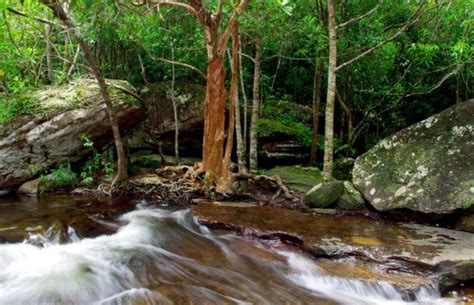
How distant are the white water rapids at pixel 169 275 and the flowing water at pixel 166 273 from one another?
1 cm

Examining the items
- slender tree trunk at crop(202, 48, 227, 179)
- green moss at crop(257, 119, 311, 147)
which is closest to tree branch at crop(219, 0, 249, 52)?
slender tree trunk at crop(202, 48, 227, 179)

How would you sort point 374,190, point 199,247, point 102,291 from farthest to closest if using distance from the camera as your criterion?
point 374,190
point 199,247
point 102,291

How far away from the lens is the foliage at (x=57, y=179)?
30.3 feet

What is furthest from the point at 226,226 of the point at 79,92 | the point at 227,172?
the point at 79,92

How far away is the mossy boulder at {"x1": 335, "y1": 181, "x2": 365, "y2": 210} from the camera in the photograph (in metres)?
7.45

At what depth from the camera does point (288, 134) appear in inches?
476

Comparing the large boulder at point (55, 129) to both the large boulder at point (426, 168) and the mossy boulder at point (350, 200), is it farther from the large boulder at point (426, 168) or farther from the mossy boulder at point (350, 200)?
the large boulder at point (426, 168)

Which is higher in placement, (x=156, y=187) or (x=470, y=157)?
(x=470, y=157)

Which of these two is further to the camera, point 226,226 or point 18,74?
point 18,74

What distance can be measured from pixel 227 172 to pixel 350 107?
18.7ft

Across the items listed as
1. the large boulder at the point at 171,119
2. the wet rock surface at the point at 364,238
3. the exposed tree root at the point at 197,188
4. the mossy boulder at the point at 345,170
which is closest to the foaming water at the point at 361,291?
the wet rock surface at the point at 364,238

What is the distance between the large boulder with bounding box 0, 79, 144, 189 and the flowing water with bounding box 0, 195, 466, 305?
299 centimetres

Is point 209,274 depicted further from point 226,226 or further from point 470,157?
point 470,157

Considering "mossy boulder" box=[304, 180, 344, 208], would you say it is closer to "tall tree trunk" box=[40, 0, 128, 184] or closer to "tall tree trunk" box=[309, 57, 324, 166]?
"tall tree trunk" box=[309, 57, 324, 166]
